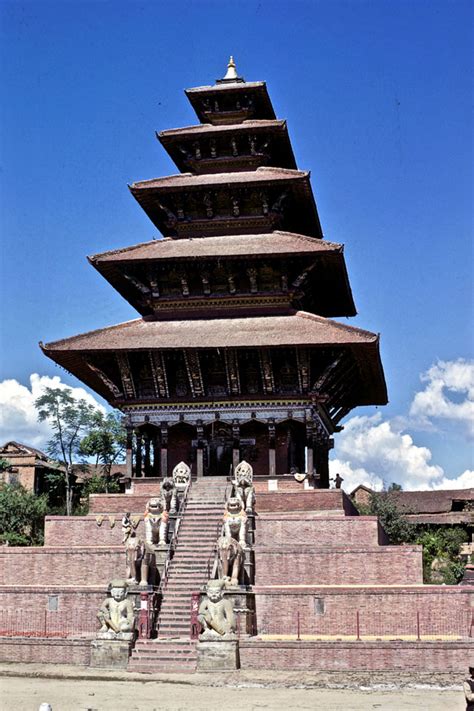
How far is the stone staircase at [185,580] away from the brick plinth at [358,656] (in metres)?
1.57

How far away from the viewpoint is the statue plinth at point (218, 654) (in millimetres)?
22141

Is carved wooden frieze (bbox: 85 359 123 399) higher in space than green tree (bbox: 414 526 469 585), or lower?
higher

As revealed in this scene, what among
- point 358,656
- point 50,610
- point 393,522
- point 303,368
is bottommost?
point 358,656

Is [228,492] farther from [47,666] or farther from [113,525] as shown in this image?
[47,666]

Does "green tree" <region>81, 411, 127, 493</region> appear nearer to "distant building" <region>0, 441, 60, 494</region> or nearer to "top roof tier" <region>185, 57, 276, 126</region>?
"distant building" <region>0, 441, 60, 494</region>

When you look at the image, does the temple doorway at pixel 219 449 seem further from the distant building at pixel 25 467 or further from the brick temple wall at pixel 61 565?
the distant building at pixel 25 467

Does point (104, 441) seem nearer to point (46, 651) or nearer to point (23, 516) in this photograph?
point (23, 516)

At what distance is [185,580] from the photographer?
25781 millimetres

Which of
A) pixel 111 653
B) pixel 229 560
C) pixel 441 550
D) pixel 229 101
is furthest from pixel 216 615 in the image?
pixel 441 550

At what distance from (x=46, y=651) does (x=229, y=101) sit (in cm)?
2464

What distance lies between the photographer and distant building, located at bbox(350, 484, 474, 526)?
70250mm

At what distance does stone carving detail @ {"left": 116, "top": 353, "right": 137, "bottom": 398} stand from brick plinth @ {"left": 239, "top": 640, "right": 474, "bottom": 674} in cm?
1352

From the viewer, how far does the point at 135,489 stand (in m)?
33.0

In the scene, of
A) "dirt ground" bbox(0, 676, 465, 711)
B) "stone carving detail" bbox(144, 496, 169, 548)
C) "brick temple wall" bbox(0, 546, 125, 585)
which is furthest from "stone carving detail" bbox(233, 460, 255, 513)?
"dirt ground" bbox(0, 676, 465, 711)
